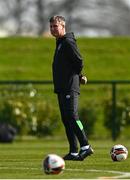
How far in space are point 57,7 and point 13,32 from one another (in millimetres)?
8915

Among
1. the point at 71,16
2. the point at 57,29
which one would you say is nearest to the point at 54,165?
the point at 57,29

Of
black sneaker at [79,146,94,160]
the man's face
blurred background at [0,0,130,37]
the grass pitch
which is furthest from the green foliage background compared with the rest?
blurred background at [0,0,130,37]

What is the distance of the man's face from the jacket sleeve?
0.50 ft

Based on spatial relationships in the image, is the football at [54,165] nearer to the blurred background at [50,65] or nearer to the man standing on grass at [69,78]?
the man standing on grass at [69,78]

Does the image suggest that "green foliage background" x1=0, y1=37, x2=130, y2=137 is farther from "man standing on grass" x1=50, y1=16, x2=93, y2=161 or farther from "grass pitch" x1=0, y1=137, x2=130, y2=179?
"man standing on grass" x1=50, y1=16, x2=93, y2=161

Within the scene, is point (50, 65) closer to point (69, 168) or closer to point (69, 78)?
point (69, 78)

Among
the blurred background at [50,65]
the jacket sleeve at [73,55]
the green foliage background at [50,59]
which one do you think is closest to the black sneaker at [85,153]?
the jacket sleeve at [73,55]

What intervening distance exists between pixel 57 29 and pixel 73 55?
43cm

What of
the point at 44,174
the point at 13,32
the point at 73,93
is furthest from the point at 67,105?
the point at 13,32

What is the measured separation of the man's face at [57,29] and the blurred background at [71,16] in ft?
184

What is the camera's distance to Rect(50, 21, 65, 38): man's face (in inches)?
547

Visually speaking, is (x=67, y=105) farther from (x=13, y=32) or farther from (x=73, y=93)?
(x=13, y=32)

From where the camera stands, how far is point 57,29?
549 inches

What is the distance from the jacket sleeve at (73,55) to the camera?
45.9 feet
